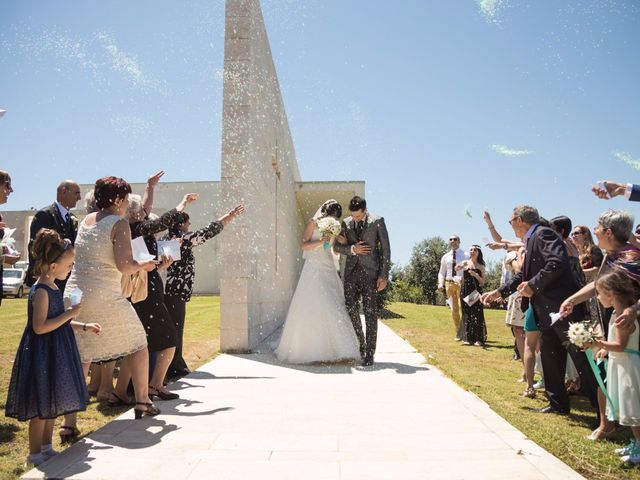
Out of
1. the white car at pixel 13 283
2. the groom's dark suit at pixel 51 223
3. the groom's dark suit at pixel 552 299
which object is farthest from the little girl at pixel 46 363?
the white car at pixel 13 283

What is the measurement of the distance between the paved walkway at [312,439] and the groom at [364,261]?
1.50 m

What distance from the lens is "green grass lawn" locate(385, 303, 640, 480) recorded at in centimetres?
296

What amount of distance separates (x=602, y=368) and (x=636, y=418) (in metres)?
0.70

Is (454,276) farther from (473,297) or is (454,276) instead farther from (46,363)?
(46,363)

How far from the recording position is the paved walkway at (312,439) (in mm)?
2676

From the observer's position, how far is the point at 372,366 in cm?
621

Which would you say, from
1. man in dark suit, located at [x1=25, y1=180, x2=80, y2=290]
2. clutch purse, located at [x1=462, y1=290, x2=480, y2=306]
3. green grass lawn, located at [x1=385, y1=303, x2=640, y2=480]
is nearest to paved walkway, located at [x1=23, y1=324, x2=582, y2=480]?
green grass lawn, located at [x1=385, y1=303, x2=640, y2=480]

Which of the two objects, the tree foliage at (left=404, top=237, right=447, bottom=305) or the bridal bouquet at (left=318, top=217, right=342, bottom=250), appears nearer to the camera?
the bridal bouquet at (left=318, top=217, right=342, bottom=250)

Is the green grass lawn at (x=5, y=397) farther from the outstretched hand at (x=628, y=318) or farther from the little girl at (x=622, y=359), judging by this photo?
the outstretched hand at (x=628, y=318)

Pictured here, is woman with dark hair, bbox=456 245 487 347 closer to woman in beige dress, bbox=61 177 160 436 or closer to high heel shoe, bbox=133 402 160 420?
high heel shoe, bbox=133 402 160 420

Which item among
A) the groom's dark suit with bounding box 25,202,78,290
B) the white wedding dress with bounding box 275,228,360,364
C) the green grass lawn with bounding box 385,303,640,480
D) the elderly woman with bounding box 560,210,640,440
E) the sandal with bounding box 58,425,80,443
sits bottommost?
the green grass lawn with bounding box 385,303,640,480

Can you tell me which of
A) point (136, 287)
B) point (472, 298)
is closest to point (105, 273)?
point (136, 287)

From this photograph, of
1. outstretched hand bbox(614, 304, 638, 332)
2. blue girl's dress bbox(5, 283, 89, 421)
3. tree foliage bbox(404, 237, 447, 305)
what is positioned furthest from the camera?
tree foliage bbox(404, 237, 447, 305)

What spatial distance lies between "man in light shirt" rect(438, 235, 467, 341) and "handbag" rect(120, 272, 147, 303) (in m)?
7.04
